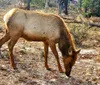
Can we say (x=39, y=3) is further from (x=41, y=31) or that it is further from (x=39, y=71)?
(x=39, y=71)

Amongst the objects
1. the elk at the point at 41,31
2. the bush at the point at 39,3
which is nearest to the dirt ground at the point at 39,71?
the elk at the point at 41,31

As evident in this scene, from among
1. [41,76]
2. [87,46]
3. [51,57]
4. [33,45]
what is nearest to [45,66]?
[41,76]

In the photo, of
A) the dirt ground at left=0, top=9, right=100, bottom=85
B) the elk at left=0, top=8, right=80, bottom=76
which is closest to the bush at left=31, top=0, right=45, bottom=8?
the dirt ground at left=0, top=9, right=100, bottom=85

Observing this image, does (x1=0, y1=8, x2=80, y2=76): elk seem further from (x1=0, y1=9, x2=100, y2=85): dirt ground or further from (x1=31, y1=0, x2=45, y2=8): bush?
(x1=31, y1=0, x2=45, y2=8): bush

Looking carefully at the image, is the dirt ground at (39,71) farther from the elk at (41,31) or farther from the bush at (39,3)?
the bush at (39,3)

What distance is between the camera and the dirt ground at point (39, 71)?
7844 millimetres

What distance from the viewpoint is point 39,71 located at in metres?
8.84

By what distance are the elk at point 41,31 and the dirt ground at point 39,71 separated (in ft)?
1.18

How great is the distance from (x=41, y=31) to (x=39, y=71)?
1.17 m

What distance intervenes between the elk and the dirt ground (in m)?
0.36

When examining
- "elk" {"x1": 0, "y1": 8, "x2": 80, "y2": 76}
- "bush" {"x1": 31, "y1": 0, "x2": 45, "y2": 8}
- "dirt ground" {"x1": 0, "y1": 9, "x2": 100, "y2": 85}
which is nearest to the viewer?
"dirt ground" {"x1": 0, "y1": 9, "x2": 100, "y2": 85}

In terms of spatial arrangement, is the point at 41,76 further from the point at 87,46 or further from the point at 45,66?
the point at 87,46

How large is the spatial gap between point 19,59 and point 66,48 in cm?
201

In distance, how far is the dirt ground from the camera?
784cm
